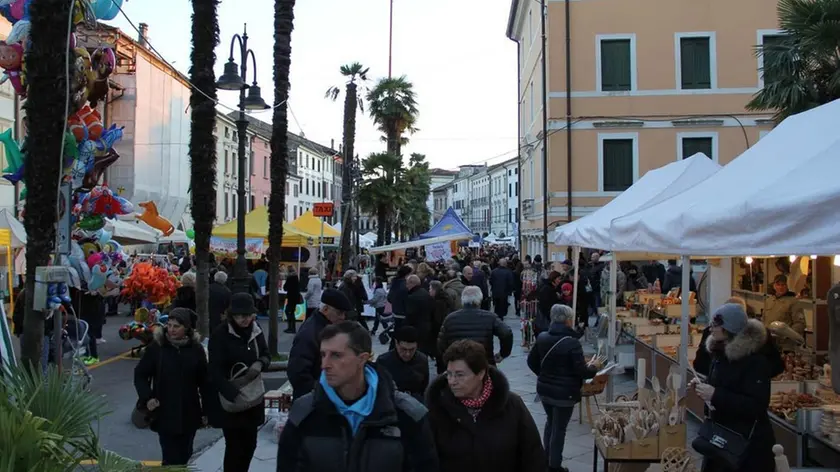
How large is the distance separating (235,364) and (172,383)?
0.47 m

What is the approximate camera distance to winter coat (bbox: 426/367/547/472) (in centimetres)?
380

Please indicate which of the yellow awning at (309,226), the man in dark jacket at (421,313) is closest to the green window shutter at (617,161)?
the yellow awning at (309,226)

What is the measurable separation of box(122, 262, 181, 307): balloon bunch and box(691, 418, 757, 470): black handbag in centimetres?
1227

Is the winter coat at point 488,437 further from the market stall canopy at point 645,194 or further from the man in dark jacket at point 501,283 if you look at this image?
the man in dark jacket at point 501,283

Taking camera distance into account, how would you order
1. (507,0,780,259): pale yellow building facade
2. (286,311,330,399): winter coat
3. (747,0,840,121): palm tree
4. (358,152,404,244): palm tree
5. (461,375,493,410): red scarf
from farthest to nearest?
1. (358,152,404,244): palm tree
2. (507,0,780,259): pale yellow building facade
3. (747,0,840,121): palm tree
4. (286,311,330,399): winter coat
5. (461,375,493,410): red scarf

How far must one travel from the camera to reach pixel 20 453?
329cm

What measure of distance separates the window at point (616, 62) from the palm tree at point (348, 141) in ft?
31.2

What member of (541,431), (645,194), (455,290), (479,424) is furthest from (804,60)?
(479,424)

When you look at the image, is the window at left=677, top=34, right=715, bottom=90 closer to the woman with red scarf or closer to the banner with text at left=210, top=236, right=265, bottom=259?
the banner with text at left=210, top=236, right=265, bottom=259

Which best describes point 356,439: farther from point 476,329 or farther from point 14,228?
point 14,228

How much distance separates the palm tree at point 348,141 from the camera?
90.0 feet

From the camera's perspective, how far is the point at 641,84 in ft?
90.8

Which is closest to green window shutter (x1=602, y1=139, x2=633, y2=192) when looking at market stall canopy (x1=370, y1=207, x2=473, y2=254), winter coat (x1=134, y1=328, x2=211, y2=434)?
market stall canopy (x1=370, y1=207, x2=473, y2=254)

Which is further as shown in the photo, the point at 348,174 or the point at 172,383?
the point at 348,174
